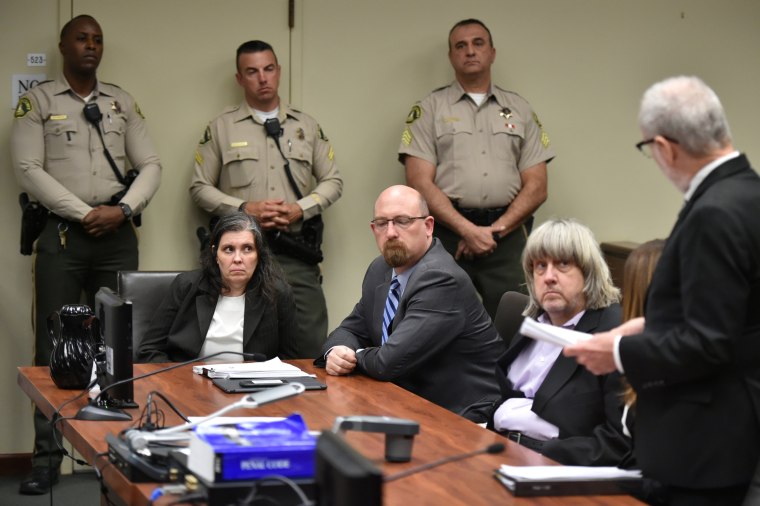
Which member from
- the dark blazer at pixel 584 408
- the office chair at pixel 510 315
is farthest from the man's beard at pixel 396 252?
the dark blazer at pixel 584 408

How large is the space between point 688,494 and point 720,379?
26 centimetres

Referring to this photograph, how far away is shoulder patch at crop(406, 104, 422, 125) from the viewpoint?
5.54 m

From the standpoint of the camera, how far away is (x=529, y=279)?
325 centimetres

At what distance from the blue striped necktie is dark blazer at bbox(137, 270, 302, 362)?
18.7 inches

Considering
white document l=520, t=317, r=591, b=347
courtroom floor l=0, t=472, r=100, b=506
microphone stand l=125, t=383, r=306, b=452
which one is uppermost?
white document l=520, t=317, r=591, b=347

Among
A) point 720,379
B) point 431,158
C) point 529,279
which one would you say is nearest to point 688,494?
point 720,379

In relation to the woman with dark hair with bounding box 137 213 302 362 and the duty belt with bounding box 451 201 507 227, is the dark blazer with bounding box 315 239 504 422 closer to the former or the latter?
the woman with dark hair with bounding box 137 213 302 362

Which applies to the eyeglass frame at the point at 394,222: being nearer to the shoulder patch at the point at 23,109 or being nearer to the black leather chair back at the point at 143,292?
the black leather chair back at the point at 143,292

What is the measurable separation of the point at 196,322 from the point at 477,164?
2.00m

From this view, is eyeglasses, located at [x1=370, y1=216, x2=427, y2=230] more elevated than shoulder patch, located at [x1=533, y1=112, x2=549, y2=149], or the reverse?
shoulder patch, located at [x1=533, y1=112, x2=549, y2=149]

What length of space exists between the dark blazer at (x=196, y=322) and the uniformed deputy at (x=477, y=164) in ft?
5.00

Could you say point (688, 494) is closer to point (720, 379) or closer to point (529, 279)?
point (720, 379)

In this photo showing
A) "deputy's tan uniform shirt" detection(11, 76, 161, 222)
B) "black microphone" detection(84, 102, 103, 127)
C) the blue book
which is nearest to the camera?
the blue book

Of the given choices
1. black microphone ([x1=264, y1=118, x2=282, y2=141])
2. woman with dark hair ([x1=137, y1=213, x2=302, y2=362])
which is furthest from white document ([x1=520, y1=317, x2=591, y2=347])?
black microphone ([x1=264, y1=118, x2=282, y2=141])
